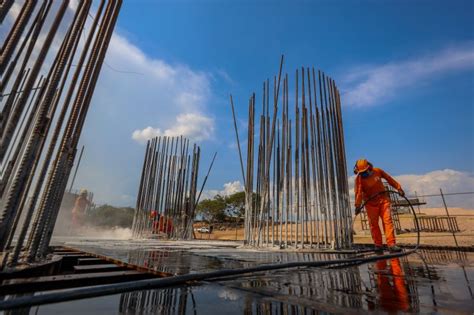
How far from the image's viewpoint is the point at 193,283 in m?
1.43

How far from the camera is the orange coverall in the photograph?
4.68 m

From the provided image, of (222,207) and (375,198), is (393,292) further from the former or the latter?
(222,207)

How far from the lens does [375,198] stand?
4867mm

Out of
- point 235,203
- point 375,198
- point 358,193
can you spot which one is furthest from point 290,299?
point 235,203

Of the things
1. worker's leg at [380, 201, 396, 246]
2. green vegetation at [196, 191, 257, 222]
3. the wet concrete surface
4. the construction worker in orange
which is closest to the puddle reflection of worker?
the wet concrete surface

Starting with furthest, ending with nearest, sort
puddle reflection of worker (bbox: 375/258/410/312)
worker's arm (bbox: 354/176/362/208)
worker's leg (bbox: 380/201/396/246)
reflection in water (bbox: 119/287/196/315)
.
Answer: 1. worker's arm (bbox: 354/176/362/208)
2. worker's leg (bbox: 380/201/396/246)
3. puddle reflection of worker (bbox: 375/258/410/312)
4. reflection in water (bbox: 119/287/196/315)

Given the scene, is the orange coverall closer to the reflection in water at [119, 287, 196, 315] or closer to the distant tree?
the reflection in water at [119, 287, 196, 315]

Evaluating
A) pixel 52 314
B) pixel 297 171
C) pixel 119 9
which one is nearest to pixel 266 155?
pixel 297 171

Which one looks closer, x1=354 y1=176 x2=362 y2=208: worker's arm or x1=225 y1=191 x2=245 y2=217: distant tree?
x1=354 y1=176 x2=362 y2=208: worker's arm

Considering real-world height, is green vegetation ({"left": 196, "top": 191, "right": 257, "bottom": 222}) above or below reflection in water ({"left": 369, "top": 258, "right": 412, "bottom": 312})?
above

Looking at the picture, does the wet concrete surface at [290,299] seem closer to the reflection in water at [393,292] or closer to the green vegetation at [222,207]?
the reflection in water at [393,292]

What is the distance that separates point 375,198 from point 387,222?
0.51 m

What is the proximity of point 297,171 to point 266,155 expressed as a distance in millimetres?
767

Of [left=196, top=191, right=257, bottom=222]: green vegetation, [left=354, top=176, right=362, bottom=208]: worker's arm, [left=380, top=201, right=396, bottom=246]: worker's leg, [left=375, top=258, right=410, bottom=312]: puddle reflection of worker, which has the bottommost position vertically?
[left=375, top=258, right=410, bottom=312]: puddle reflection of worker
